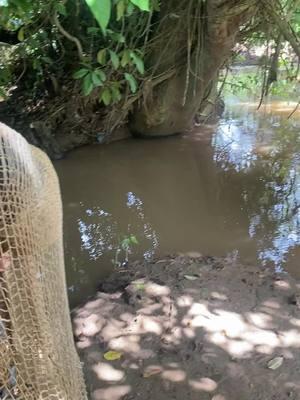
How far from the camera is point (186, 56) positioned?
5.71m

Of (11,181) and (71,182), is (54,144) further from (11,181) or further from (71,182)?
(11,181)

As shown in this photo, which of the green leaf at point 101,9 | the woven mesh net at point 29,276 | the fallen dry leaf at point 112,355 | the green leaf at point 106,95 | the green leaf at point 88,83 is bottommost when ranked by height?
the fallen dry leaf at point 112,355

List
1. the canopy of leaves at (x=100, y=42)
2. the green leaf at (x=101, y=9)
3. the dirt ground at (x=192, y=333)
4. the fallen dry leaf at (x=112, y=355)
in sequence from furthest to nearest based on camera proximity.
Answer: the canopy of leaves at (x=100, y=42)
the fallen dry leaf at (x=112, y=355)
the dirt ground at (x=192, y=333)
the green leaf at (x=101, y=9)

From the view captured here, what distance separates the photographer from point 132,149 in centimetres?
641

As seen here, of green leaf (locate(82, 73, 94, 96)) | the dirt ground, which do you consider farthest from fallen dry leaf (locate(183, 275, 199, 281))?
green leaf (locate(82, 73, 94, 96))

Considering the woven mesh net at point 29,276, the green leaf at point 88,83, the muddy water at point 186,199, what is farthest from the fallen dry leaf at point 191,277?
the green leaf at point 88,83

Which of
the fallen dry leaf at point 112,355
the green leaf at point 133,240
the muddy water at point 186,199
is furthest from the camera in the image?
the muddy water at point 186,199

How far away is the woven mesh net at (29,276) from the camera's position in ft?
4.57

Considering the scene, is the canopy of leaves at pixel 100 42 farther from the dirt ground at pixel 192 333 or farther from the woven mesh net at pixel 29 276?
the woven mesh net at pixel 29 276

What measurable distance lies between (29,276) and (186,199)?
11.3ft

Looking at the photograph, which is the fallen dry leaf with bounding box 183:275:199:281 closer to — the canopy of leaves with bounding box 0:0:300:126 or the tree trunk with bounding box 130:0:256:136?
the canopy of leaves with bounding box 0:0:300:126

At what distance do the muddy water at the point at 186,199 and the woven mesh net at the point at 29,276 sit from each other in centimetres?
156

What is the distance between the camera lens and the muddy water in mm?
3873

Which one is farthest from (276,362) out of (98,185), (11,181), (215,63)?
(215,63)
